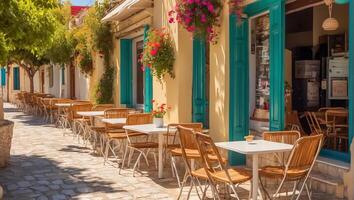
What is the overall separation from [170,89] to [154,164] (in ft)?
5.67

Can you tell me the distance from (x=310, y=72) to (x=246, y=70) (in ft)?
11.8

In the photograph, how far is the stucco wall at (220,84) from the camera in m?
7.71

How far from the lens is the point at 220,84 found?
7.89 m

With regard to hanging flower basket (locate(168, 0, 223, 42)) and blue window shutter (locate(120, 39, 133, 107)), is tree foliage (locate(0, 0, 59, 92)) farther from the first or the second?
blue window shutter (locate(120, 39, 133, 107))

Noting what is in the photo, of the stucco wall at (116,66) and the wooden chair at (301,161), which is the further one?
the stucco wall at (116,66)

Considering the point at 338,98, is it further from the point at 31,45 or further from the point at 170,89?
the point at 31,45

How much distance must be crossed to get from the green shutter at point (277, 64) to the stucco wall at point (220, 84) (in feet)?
2.97

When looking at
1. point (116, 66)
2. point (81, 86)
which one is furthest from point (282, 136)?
point (81, 86)

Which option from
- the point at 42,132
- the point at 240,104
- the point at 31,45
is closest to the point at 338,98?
the point at 240,104

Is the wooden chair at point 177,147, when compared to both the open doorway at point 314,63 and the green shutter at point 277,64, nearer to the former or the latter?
the green shutter at point 277,64

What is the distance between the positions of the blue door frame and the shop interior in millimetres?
345

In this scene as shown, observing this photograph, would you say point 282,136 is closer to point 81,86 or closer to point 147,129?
point 147,129

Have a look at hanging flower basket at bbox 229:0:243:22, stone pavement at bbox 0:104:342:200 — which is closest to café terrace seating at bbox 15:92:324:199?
stone pavement at bbox 0:104:342:200

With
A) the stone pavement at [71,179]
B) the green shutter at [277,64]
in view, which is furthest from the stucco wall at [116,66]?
the green shutter at [277,64]
